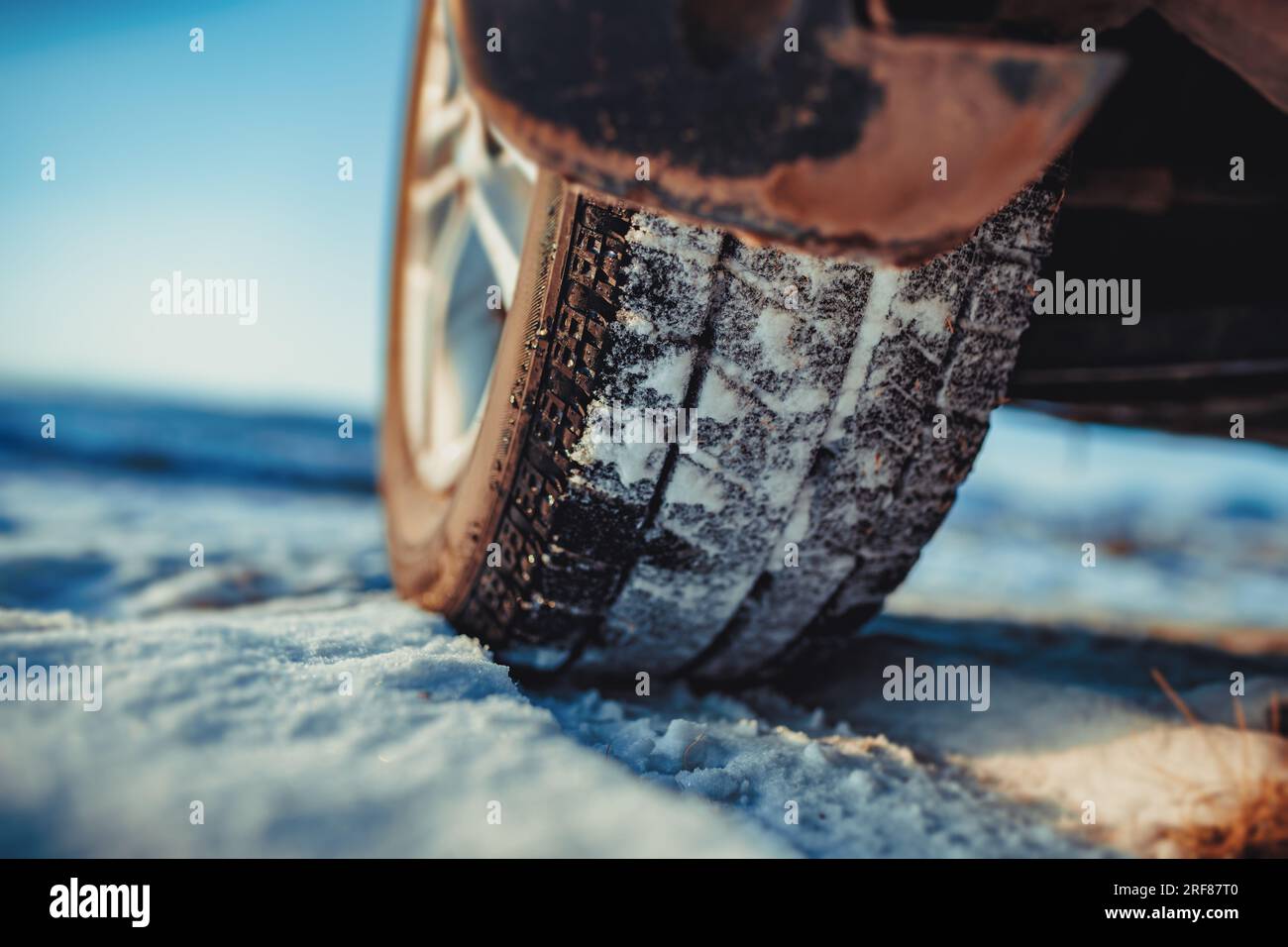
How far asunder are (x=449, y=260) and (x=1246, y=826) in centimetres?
152

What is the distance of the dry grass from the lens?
28.8 inches

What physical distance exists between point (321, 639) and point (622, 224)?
644 mm

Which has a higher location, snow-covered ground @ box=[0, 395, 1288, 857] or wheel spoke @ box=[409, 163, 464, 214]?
wheel spoke @ box=[409, 163, 464, 214]

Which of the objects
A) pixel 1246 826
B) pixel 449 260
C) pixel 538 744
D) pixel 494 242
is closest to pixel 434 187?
pixel 449 260

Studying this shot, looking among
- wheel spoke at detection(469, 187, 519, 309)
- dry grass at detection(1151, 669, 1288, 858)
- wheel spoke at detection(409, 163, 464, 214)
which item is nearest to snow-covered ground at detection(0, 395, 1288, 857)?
dry grass at detection(1151, 669, 1288, 858)

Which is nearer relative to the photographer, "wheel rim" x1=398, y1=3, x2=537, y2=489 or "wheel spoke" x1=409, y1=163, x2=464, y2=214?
"wheel rim" x1=398, y1=3, x2=537, y2=489

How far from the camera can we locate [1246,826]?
0.76 meters

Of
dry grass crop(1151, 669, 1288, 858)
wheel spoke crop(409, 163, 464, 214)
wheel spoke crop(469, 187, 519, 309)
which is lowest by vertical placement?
dry grass crop(1151, 669, 1288, 858)

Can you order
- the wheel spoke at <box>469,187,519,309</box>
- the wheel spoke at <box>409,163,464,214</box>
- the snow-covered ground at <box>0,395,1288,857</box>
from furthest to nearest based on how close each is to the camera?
the wheel spoke at <box>409,163,464,214</box>, the wheel spoke at <box>469,187,519,309</box>, the snow-covered ground at <box>0,395,1288,857</box>

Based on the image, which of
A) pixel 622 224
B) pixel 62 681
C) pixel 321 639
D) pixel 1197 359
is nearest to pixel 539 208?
pixel 622 224

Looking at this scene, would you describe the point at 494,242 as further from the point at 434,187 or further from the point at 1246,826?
the point at 1246,826

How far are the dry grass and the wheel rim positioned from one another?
1.06m

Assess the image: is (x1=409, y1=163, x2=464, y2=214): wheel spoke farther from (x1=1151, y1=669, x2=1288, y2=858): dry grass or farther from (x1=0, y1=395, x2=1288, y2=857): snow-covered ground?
(x1=1151, y1=669, x2=1288, y2=858): dry grass

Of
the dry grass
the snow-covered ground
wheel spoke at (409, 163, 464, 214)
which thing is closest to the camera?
the snow-covered ground
